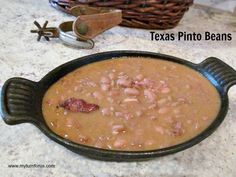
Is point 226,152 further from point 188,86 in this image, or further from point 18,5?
point 18,5

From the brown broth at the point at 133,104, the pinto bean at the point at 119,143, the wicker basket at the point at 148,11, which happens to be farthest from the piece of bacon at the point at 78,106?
the wicker basket at the point at 148,11

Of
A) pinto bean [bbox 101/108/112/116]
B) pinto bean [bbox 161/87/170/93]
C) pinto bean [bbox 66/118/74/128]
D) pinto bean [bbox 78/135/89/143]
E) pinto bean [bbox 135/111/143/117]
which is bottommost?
pinto bean [bbox 161/87/170/93]

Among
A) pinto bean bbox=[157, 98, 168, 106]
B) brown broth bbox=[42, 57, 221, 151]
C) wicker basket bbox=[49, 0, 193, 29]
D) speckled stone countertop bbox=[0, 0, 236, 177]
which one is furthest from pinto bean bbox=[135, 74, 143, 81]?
wicker basket bbox=[49, 0, 193, 29]

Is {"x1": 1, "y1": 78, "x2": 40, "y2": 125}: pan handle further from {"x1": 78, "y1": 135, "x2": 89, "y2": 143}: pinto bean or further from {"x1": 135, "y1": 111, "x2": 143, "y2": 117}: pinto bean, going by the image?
{"x1": 135, "y1": 111, "x2": 143, "y2": 117}: pinto bean

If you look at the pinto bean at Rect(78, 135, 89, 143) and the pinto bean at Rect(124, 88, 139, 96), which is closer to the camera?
the pinto bean at Rect(78, 135, 89, 143)

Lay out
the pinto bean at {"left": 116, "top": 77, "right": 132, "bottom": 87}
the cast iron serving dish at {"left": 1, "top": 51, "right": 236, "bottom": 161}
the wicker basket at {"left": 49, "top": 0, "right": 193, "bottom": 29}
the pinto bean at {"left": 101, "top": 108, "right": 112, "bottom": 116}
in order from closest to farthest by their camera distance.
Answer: the cast iron serving dish at {"left": 1, "top": 51, "right": 236, "bottom": 161}
the pinto bean at {"left": 101, "top": 108, "right": 112, "bottom": 116}
the pinto bean at {"left": 116, "top": 77, "right": 132, "bottom": 87}
the wicker basket at {"left": 49, "top": 0, "right": 193, "bottom": 29}

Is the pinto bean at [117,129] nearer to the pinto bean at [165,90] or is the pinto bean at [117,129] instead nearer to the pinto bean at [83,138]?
the pinto bean at [83,138]
